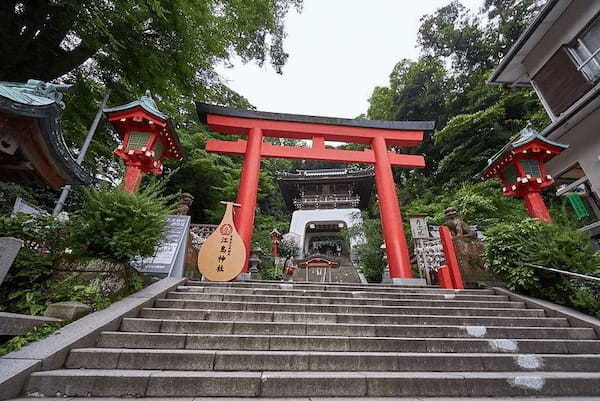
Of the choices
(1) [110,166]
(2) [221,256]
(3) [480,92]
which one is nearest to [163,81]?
(2) [221,256]

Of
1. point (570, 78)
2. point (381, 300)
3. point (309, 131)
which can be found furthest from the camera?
point (309, 131)

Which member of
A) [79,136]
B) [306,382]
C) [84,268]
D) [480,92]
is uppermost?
[480,92]

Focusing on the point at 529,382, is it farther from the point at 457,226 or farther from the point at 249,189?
the point at 249,189

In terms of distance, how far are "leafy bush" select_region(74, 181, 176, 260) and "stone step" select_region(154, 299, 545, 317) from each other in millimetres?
867

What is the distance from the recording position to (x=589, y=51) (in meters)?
6.41

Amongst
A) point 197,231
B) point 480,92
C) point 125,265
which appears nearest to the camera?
point 125,265

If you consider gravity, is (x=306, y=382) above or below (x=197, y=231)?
below

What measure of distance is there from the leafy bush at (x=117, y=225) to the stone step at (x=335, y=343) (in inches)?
47.8

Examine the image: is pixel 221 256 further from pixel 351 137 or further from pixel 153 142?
pixel 351 137

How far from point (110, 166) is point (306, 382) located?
11408mm

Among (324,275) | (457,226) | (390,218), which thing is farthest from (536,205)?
(324,275)

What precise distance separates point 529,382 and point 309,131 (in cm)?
729

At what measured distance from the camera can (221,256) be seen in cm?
527

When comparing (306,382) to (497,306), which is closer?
(306,382)
